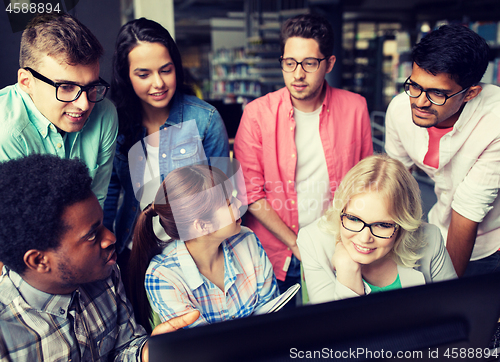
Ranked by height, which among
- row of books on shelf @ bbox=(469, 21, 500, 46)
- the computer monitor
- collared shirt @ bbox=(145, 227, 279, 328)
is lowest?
collared shirt @ bbox=(145, 227, 279, 328)

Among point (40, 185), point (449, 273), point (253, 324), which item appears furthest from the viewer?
point (449, 273)

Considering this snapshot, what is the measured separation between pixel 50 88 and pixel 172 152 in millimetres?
502

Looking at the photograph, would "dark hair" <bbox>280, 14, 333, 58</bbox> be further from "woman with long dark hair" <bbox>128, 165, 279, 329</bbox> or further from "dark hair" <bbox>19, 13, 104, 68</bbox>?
"dark hair" <bbox>19, 13, 104, 68</bbox>

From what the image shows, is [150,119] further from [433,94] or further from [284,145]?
[433,94]

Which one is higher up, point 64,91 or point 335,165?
point 64,91

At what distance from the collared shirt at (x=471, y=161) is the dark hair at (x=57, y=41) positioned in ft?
3.45

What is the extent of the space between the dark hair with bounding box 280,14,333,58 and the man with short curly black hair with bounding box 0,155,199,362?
94 cm

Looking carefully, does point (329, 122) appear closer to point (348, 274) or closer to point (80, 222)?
point (348, 274)

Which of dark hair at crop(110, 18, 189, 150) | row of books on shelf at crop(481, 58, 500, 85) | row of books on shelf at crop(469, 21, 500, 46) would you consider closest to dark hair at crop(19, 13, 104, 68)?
dark hair at crop(110, 18, 189, 150)

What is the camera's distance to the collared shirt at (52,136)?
92 centimetres

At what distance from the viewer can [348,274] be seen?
1040 mm

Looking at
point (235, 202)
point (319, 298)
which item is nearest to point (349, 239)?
point (319, 298)

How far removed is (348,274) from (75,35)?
38.1 inches

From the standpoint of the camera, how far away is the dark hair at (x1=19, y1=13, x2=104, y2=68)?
2.89 ft
